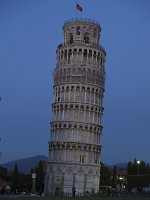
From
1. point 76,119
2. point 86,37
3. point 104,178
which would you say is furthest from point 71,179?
point 104,178

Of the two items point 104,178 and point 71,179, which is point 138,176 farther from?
point 71,179

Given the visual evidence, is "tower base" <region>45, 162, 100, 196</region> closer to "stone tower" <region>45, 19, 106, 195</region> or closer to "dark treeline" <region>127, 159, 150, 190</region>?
"stone tower" <region>45, 19, 106, 195</region>

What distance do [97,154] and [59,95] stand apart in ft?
45.5

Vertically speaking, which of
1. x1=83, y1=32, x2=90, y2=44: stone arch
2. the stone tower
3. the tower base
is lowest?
the tower base

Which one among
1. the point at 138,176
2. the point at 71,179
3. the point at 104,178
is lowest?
the point at 71,179

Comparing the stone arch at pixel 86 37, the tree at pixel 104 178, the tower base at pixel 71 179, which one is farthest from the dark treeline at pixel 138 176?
the stone arch at pixel 86 37

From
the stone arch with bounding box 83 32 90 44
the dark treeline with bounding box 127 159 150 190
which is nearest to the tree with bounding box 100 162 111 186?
the dark treeline with bounding box 127 159 150 190

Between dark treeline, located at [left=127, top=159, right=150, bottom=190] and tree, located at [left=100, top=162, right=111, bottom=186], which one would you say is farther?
tree, located at [left=100, top=162, right=111, bottom=186]

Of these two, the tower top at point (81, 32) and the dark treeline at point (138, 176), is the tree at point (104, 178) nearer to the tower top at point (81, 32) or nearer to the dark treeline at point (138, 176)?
the dark treeline at point (138, 176)

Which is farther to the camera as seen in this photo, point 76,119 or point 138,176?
point 138,176

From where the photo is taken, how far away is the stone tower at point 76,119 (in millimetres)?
92625

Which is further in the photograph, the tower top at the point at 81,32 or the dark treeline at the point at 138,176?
the dark treeline at the point at 138,176

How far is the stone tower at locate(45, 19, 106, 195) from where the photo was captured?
92.6 metres

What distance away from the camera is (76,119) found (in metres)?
93.7
